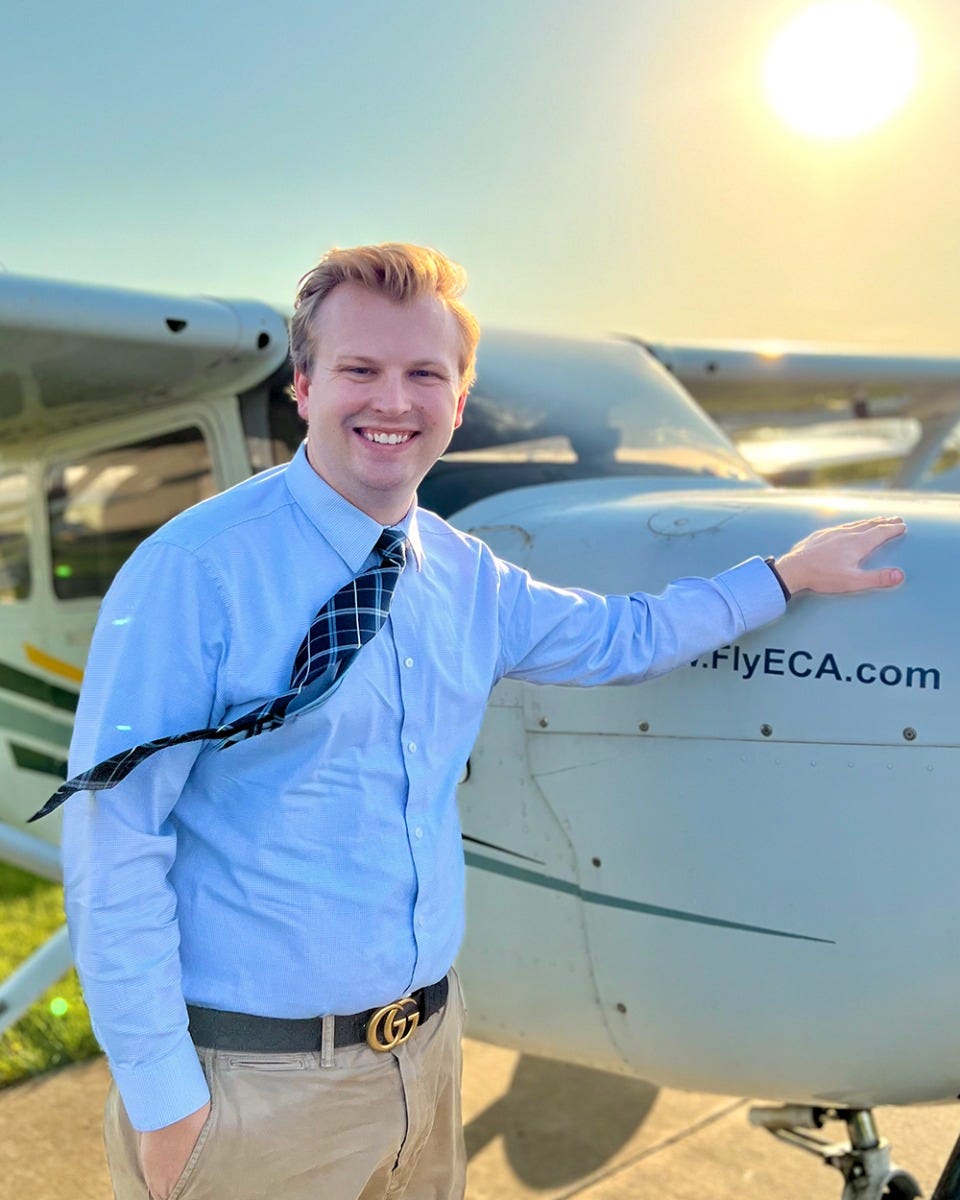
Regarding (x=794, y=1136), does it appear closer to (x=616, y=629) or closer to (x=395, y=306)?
(x=616, y=629)

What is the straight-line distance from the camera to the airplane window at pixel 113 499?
352cm

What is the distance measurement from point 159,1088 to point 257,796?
1.20 ft

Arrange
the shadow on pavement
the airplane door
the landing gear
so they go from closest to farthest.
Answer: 1. the landing gear
2. the shadow on pavement
3. the airplane door

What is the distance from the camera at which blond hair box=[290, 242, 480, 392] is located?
1576 mm

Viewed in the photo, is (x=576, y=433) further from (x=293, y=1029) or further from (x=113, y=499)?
(x=293, y=1029)

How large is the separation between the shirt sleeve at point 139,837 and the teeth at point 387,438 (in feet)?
0.99

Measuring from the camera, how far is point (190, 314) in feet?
10.3

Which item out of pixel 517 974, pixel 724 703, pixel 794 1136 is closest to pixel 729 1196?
pixel 794 1136

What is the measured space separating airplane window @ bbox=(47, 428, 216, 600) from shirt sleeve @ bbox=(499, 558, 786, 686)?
171cm

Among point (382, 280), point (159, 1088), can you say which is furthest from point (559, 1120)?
point (382, 280)

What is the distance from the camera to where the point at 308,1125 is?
1578 millimetres

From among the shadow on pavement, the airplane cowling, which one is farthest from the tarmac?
the airplane cowling

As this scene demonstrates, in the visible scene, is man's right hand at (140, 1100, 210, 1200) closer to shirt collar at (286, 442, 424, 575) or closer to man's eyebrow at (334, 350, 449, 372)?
shirt collar at (286, 442, 424, 575)

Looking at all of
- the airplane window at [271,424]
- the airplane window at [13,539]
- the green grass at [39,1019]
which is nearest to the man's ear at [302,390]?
the airplane window at [271,424]
